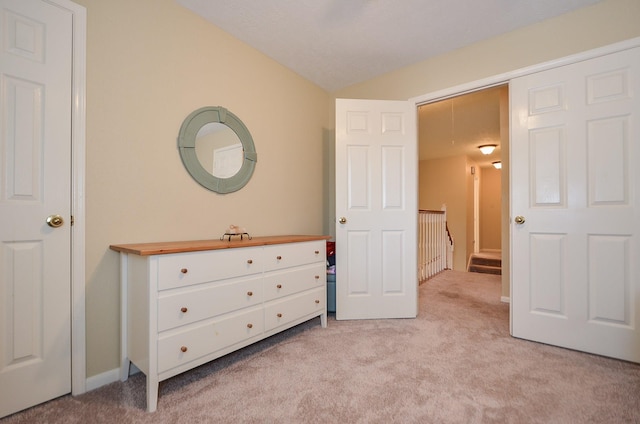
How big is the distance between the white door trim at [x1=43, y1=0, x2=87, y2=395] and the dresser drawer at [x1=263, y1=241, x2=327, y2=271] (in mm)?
1048

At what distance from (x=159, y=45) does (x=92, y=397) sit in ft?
7.16

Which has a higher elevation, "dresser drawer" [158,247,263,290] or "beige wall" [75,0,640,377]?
"beige wall" [75,0,640,377]

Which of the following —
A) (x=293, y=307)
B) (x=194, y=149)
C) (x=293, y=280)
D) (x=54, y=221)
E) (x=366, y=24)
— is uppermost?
(x=366, y=24)

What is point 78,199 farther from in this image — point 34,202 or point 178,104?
point 178,104

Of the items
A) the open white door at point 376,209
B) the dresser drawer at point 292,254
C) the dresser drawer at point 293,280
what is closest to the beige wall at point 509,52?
the open white door at point 376,209

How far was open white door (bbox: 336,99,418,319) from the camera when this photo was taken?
273cm

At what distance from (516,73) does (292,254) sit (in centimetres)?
234

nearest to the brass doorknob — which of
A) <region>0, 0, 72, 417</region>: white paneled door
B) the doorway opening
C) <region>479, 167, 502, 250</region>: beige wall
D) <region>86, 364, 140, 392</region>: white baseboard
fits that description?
<region>0, 0, 72, 417</region>: white paneled door

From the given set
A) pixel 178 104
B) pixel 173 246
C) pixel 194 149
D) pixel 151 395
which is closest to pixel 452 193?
pixel 194 149

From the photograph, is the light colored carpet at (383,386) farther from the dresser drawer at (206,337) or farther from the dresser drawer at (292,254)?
the dresser drawer at (292,254)

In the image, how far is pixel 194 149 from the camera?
6.86 ft

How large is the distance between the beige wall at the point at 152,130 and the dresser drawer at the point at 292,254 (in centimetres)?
53

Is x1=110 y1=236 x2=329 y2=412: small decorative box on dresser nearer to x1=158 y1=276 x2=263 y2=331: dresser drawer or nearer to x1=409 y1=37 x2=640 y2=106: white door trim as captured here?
x1=158 y1=276 x2=263 y2=331: dresser drawer

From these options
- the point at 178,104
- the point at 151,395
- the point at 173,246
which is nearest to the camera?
the point at 151,395
